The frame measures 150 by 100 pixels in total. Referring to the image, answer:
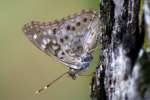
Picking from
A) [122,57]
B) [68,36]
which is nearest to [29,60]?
[68,36]

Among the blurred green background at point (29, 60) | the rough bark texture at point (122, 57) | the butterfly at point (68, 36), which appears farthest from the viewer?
the blurred green background at point (29, 60)

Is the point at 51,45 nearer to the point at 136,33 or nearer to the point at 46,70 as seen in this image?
the point at 136,33

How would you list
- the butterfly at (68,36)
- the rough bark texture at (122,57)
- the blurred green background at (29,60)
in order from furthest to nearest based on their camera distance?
1. the blurred green background at (29,60)
2. the butterfly at (68,36)
3. the rough bark texture at (122,57)

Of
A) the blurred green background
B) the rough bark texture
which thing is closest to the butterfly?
the rough bark texture

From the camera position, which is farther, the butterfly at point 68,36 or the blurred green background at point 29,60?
the blurred green background at point 29,60

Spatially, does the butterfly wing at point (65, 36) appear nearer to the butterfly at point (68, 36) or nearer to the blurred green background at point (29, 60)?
the butterfly at point (68, 36)

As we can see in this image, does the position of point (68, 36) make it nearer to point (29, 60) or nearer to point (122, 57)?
point (122, 57)

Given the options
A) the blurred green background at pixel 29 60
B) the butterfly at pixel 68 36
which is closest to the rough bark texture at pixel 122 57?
the butterfly at pixel 68 36
